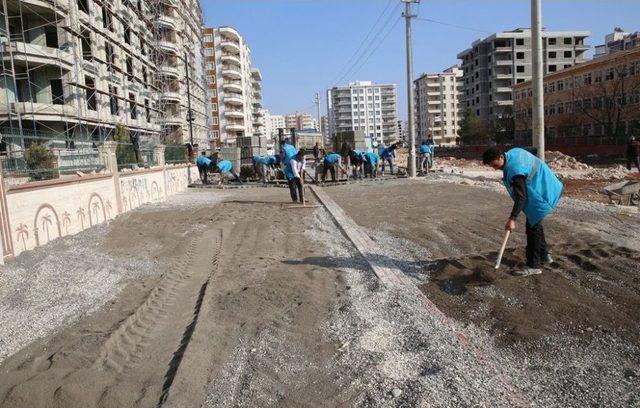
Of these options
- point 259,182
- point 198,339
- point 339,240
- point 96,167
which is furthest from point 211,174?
point 198,339

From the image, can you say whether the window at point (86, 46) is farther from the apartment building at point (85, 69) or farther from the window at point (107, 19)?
the window at point (107, 19)

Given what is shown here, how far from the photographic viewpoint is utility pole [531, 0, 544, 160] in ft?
37.9

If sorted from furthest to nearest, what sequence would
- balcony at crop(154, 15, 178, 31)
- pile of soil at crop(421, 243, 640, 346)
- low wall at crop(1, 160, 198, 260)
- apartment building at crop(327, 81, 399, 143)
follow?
1. apartment building at crop(327, 81, 399, 143)
2. balcony at crop(154, 15, 178, 31)
3. low wall at crop(1, 160, 198, 260)
4. pile of soil at crop(421, 243, 640, 346)

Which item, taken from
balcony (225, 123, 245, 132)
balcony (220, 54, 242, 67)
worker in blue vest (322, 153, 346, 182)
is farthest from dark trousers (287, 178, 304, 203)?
balcony (220, 54, 242, 67)

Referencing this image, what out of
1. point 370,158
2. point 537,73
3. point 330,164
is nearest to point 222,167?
point 330,164

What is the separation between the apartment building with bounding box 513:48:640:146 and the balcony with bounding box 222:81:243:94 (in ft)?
148

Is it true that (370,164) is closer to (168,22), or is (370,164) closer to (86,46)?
(86,46)

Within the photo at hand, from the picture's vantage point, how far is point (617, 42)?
7050cm

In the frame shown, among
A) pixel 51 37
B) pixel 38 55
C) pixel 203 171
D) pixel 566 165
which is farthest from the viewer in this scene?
pixel 51 37

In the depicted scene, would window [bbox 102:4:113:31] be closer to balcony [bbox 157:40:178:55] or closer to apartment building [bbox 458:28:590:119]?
balcony [bbox 157:40:178:55]

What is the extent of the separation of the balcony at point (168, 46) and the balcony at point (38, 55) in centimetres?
1993

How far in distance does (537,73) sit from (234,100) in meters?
74.5

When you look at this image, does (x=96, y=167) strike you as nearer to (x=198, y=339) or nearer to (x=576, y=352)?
(x=198, y=339)

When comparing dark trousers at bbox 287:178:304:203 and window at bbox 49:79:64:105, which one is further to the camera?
window at bbox 49:79:64:105
